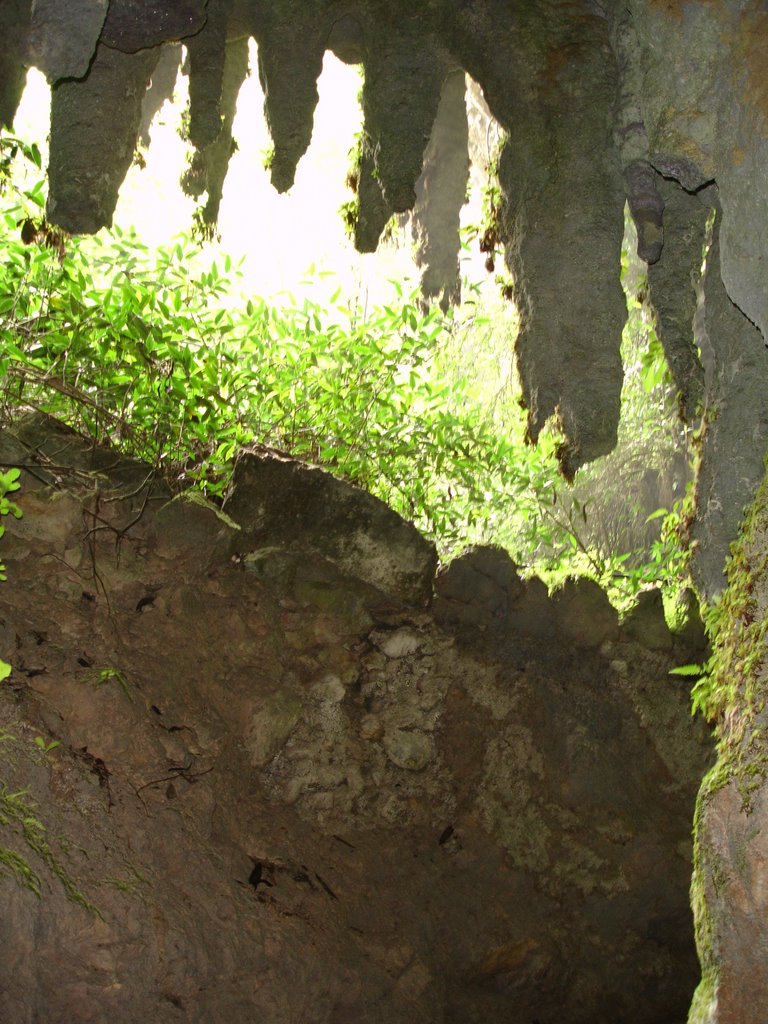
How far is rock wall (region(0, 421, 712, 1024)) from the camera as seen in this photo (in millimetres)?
3578

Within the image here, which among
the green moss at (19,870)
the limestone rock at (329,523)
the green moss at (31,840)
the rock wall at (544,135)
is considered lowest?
the green moss at (19,870)

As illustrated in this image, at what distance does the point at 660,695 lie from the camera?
4.95 metres

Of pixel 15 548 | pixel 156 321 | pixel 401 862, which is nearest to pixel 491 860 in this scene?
pixel 401 862

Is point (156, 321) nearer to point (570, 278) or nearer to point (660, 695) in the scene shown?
point (570, 278)

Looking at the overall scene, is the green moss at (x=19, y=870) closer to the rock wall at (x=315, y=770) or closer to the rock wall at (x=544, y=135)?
the rock wall at (x=315, y=770)

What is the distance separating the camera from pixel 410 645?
462cm

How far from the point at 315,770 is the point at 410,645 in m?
0.75

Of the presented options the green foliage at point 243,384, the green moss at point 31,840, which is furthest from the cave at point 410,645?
the green foliage at point 243,384

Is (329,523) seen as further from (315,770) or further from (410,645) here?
(315,770)

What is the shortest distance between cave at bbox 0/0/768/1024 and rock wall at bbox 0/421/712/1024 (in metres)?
0.02

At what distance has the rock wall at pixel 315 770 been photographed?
358 cm

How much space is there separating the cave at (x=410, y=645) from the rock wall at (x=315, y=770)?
0.05 ft

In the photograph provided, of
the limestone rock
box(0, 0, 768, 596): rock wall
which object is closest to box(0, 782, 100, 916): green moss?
the limestone rock

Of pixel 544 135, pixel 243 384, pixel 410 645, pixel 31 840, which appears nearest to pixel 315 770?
Answer: pixel 410 645
